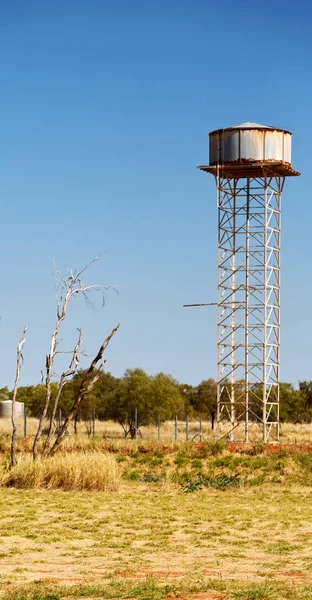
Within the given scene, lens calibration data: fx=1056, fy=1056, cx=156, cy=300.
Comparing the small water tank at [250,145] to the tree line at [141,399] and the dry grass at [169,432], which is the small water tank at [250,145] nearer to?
the dry grass at [169,432]

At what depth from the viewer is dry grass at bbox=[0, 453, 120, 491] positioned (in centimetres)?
2770

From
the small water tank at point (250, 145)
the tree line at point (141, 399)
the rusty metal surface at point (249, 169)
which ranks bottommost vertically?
the tree line at point (141, 399)

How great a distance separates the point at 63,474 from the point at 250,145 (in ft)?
74.2

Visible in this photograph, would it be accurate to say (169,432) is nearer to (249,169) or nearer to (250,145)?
(249,169)

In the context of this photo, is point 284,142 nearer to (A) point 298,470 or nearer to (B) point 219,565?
(A) point 298,470

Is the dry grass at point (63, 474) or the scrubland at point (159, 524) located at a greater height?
the dry grass at point (63, 474)

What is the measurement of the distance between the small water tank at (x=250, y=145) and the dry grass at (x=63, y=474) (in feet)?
69.6

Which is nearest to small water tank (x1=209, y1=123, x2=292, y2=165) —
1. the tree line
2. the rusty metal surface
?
the rusty metal surface

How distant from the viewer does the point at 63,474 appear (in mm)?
27781

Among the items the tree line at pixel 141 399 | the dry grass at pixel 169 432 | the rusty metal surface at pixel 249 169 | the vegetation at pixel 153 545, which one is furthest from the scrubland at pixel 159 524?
the tree line at pixel 141 399

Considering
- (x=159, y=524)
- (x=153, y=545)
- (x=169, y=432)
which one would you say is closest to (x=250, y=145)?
(x=169, y=432)

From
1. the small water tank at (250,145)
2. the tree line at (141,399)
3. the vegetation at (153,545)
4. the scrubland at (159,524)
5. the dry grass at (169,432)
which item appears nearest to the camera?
the vegetation at (153,545)

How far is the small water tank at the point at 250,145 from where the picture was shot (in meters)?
46.1

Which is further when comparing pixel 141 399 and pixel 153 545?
pixel 141 399
